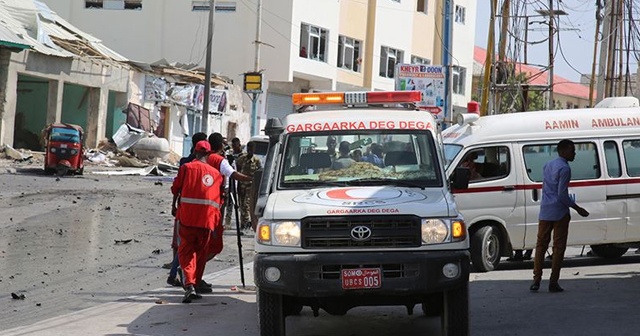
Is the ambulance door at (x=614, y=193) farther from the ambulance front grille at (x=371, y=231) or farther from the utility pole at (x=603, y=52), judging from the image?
the utility pole at (x=603, y=52)

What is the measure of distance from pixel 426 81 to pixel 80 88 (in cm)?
2277

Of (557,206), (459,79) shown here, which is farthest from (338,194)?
(459,79)

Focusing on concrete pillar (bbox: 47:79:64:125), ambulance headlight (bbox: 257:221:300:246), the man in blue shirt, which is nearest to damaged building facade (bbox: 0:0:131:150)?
concrete pillar (bbox: 47:79:64:125)

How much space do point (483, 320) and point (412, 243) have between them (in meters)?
2.25

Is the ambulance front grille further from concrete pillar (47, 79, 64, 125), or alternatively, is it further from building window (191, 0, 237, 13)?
building window (191, 0, 237, 13)

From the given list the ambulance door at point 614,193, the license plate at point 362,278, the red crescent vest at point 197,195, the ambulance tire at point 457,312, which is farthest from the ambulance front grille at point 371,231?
the ambulance door at point 614,193

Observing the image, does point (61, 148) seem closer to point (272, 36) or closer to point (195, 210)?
point (272, 36)

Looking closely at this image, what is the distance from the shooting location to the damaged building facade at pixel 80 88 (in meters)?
37.0

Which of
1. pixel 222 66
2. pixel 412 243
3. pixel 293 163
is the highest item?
pixel 222 66

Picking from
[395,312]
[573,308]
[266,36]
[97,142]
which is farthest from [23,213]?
[266,36]

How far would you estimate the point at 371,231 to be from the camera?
8352 millimetres

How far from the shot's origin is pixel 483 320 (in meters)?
10.3

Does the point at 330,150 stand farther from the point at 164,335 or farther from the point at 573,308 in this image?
the point at 573,308

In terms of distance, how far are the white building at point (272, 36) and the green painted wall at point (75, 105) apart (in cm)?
650
